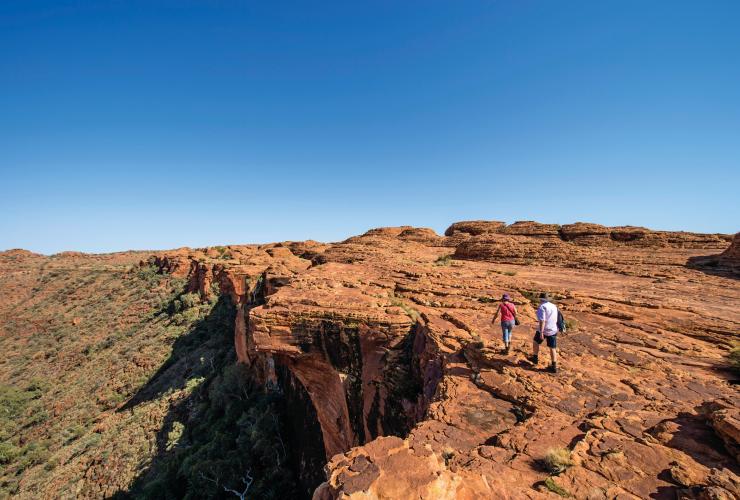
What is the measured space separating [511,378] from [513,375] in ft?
0.41

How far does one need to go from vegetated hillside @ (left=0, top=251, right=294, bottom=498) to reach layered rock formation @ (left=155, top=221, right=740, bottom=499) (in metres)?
4.24

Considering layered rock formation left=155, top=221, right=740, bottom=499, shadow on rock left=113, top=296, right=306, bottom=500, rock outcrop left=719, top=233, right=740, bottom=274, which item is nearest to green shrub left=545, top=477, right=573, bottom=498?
layered rock formation left=155, top=221, right=740, bottom=499

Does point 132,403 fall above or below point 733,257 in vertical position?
below

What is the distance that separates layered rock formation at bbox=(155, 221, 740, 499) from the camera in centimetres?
398

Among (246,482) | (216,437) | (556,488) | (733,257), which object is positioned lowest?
(246,482)

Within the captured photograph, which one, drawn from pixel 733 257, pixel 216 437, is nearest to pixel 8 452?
pixel 216 437

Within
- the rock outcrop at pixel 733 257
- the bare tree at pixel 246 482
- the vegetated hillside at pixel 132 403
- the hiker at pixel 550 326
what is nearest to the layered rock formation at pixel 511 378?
the rock outcrop at pixel 733 257

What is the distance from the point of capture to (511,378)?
276 inches

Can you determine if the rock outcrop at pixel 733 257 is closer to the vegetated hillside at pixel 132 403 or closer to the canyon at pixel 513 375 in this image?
the canyon at pixel 513 375

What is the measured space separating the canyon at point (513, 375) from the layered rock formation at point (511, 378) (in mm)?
37

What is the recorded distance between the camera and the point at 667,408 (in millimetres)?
5590

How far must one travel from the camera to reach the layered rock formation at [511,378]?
398cm

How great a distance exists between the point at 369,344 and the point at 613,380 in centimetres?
679

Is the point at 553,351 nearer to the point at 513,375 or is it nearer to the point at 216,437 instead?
the point at 513,375
